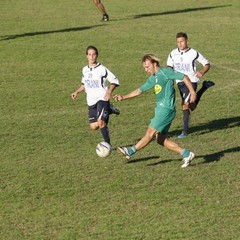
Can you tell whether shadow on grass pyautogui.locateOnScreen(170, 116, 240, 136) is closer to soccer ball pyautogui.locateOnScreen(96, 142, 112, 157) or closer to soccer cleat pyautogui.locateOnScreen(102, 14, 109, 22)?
soccer ball pyautogui.locateOnScreen(96, 142, 112, 157)

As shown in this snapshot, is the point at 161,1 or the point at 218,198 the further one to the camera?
the point at 161,1

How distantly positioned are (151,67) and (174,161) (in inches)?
80.3

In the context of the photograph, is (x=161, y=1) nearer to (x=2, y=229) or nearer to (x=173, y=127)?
(x=173, y=127)

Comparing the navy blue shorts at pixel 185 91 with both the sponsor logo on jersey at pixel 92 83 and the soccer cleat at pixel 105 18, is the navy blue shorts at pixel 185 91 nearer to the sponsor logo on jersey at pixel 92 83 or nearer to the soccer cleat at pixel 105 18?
the sponsor logo on jersey at pixel 92 83

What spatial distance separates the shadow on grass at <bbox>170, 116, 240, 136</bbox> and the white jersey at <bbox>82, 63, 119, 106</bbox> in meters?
2.30

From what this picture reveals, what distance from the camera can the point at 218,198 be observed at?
13.5 m

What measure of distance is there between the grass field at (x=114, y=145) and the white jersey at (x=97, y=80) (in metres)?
1.16

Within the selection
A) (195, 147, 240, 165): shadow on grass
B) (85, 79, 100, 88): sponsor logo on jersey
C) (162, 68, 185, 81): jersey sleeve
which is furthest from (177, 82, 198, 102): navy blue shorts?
(162, 68, 185, 81): jersey sleeve

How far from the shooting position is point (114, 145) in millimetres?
17172

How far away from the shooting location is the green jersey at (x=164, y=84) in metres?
14.9

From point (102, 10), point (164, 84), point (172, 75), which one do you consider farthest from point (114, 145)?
point (102, 10)

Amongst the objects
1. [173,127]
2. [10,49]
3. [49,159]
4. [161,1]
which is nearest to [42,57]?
[10,49]

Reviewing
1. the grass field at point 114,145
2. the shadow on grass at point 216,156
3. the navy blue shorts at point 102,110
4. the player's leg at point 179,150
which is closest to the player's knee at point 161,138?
the player's leg at point 179,150

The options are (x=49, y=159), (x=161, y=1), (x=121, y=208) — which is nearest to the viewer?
Answer: (x=121, y=208)
